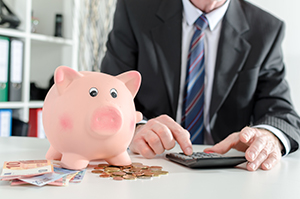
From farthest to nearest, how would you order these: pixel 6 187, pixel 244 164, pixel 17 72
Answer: pixel 17 72 < pixel 244 164 < pixel 6 187

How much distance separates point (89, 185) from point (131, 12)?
999 millimetres

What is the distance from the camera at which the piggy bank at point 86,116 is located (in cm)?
54

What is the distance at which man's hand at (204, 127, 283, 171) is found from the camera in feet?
2.18

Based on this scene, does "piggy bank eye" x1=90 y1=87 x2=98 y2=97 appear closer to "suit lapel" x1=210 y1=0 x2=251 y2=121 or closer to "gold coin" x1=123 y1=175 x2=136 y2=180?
"gold coin" x1=123 y1=175 x2=136 y2=180

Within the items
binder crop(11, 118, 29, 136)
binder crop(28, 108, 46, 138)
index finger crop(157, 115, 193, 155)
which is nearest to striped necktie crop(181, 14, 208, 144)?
index finger crop(157, 115, 193, 155)

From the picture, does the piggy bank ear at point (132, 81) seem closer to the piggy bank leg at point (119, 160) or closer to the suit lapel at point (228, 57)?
the piggy bank leg at point (119, 160)

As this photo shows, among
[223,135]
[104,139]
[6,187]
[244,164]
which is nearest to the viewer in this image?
[6,187]

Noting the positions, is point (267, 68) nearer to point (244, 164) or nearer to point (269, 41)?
point (269, 41)

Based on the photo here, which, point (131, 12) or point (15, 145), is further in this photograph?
point (131, 12)

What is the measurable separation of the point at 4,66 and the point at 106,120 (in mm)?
1776

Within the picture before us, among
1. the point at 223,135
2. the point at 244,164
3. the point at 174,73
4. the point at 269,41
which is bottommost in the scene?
the point at 223,135

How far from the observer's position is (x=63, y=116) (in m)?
0.54

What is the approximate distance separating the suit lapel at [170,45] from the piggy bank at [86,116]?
2.28ft

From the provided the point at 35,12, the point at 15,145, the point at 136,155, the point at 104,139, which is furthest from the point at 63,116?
the point at 35,12
